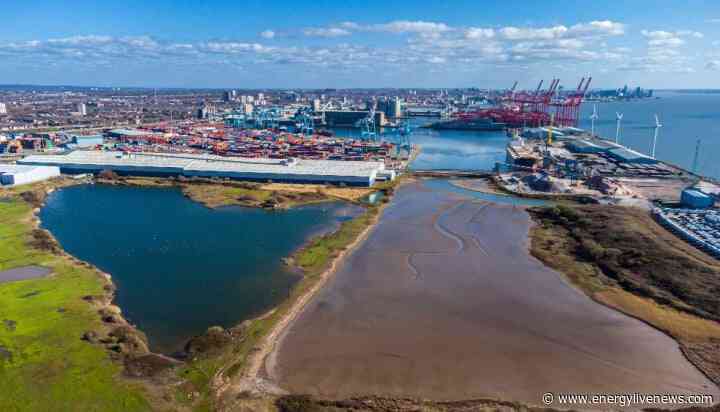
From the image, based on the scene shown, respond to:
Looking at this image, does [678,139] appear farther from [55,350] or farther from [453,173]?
[55,350]

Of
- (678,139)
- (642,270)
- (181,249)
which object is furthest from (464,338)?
(678,139)

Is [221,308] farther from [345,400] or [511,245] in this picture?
[511,245]

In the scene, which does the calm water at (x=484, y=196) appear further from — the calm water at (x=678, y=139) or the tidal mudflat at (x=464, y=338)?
the calm water at (x=678, y=139)

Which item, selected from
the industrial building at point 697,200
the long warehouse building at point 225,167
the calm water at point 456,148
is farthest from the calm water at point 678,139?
the long warehouse building at point 225,167

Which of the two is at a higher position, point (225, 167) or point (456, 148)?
point (456, 148)

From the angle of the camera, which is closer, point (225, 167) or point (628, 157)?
point (225, 167)

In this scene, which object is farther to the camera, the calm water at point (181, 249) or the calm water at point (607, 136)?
the calm water at point (607, 136)
